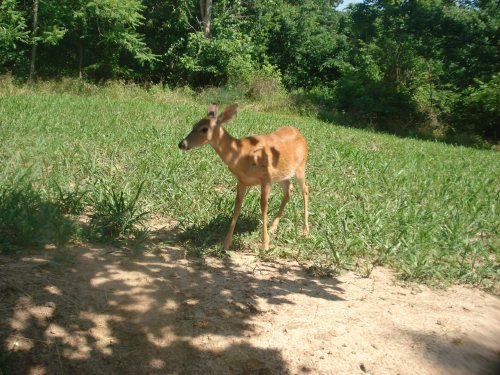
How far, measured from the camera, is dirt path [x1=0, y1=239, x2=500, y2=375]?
127 inches

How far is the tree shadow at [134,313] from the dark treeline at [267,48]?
694 inches

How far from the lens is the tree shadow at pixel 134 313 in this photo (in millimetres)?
3178

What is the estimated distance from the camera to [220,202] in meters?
5.92

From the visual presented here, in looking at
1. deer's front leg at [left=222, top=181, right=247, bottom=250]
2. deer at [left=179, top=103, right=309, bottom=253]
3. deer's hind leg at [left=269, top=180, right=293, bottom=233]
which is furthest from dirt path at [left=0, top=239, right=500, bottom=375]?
deer's hind leg at [left=269, top=180, right=293, bottom=233]

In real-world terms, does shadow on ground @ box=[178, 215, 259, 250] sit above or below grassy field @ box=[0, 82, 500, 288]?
below

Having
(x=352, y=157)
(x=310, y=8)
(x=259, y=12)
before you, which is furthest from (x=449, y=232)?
(x=310, y=8)

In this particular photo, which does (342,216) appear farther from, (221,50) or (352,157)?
(221,50)

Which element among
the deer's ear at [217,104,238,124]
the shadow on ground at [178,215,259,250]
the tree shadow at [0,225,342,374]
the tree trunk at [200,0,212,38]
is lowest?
the tree shadow at [0,225,342,374]

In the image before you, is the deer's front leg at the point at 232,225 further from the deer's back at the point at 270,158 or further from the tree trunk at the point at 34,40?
the tree trunk at the point at 34,40

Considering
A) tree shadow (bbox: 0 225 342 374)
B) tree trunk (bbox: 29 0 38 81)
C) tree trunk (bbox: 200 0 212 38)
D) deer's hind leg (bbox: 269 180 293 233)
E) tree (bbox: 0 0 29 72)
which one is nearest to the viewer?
tree shadow (bbox: 0 225 342 374)

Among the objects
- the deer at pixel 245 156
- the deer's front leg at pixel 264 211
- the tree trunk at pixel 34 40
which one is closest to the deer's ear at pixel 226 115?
the deer at pixel 245 156

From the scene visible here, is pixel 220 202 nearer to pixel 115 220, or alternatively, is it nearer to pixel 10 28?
pixel 115 220

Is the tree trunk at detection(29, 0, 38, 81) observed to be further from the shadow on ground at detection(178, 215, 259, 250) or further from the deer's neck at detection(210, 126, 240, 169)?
the deer's neck at detection(210, 126, 240, 169)

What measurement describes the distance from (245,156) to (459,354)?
2896mm
